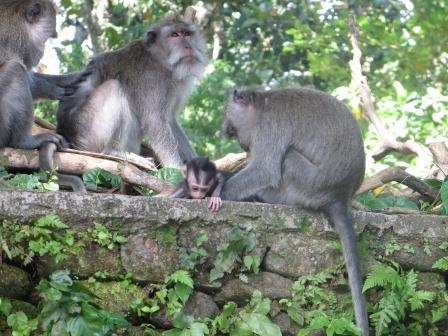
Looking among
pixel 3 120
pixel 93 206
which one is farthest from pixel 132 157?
pixel 93 206

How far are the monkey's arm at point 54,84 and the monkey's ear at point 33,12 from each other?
42 centimetres

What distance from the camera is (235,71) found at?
13133 mm

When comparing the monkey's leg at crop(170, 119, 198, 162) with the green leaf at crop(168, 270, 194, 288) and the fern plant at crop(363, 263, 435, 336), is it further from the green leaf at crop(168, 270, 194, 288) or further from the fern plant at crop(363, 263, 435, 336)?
the green leaf at crop(168, 270, 194, 288)

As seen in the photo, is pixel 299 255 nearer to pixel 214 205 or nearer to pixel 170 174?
pixel 214 205

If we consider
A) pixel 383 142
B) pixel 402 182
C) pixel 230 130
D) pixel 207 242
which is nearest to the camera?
pixel 207 242

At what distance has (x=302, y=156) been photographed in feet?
17.4

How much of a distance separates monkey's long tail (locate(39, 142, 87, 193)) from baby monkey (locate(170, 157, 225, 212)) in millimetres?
648

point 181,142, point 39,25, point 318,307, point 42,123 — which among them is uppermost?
point 39,25

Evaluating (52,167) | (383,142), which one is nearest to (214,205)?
(52,167)

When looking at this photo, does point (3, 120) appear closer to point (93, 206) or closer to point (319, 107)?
point (93, 206)

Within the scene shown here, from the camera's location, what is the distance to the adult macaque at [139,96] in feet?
22.1

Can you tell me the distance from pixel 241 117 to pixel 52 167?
134 cm

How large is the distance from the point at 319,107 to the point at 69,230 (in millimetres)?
1895

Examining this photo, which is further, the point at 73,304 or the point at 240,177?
the point at 240,177
